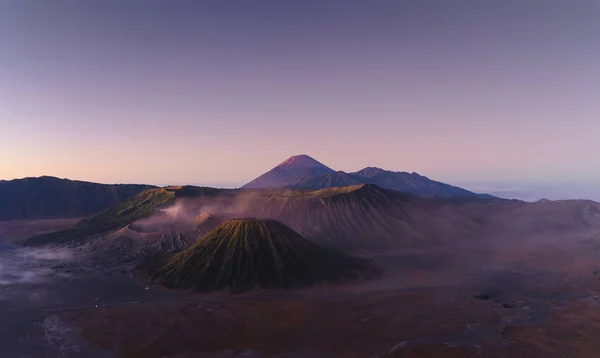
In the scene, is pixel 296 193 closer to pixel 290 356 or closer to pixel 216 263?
pixel 216 263

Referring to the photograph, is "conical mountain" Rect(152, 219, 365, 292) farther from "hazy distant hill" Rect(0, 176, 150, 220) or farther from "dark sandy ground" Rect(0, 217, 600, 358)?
"hazy distant hill" Rect(0, 176, 150, 220)

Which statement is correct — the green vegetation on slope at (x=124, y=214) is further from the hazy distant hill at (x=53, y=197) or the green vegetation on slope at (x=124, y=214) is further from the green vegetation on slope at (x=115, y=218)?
the hazy distant hill at (x=53, y=197)

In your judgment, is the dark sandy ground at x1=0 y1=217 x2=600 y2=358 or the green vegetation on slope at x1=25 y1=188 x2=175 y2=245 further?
the green vegetation on slope at x1=25 y1=188 x2=175 y2=245

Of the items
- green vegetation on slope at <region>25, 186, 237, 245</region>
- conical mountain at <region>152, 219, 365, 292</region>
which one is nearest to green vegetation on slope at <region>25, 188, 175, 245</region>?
green vegetation on slope at <region>25, 186, 237, 245</region>

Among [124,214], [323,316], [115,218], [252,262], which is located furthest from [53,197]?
[323,316]

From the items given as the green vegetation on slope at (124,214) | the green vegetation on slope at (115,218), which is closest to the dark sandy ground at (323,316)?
the green vegetation on slope at (115,218)

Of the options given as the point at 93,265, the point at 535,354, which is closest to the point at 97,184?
the point at 93,265

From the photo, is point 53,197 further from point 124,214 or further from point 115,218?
point 124,214
